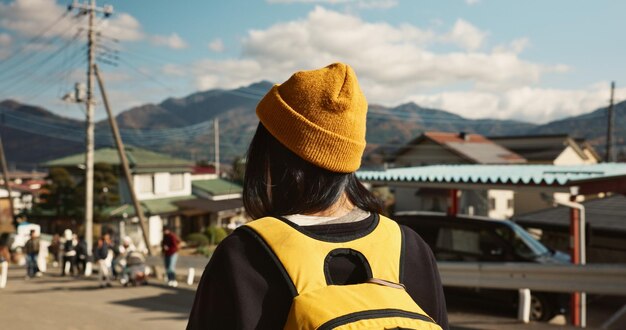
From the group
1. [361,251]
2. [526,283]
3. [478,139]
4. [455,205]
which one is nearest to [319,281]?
[361,251]

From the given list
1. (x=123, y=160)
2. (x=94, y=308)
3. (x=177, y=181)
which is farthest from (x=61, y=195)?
(x=94, y=308)

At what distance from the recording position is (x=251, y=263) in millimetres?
1402

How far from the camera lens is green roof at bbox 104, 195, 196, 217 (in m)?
35.8

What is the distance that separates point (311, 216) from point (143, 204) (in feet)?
125

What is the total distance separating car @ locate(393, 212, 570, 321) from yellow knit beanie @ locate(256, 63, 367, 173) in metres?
9.16

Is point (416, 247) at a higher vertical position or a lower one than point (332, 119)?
lower

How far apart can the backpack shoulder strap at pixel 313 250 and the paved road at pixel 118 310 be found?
6892 millimetres

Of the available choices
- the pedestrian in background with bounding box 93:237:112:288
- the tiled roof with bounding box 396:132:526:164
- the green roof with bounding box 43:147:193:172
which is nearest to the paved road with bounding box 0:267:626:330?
the pedestrian in background with bounding box 93:237:112:288

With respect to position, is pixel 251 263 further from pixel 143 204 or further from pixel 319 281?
pixel 143 204

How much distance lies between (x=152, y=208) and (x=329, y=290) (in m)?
38.1

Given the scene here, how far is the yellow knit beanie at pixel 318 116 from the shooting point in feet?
5.18

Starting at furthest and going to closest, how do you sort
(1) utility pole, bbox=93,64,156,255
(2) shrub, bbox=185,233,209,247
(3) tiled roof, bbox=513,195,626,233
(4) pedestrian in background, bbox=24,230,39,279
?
(2) shrub, bbox=185,233,209,247, (1) utility pole, bbox=93,64,156,255, (3) tiled roof, bbox=513,195,626,233, (4) pedestrian in background, bbox=24,230,39,279

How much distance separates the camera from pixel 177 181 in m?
42.5

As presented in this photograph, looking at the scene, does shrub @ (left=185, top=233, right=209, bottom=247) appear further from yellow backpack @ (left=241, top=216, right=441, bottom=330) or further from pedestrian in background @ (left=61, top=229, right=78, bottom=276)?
yellow backpack @ (left=241, top=216, right=441, bottom=330)
